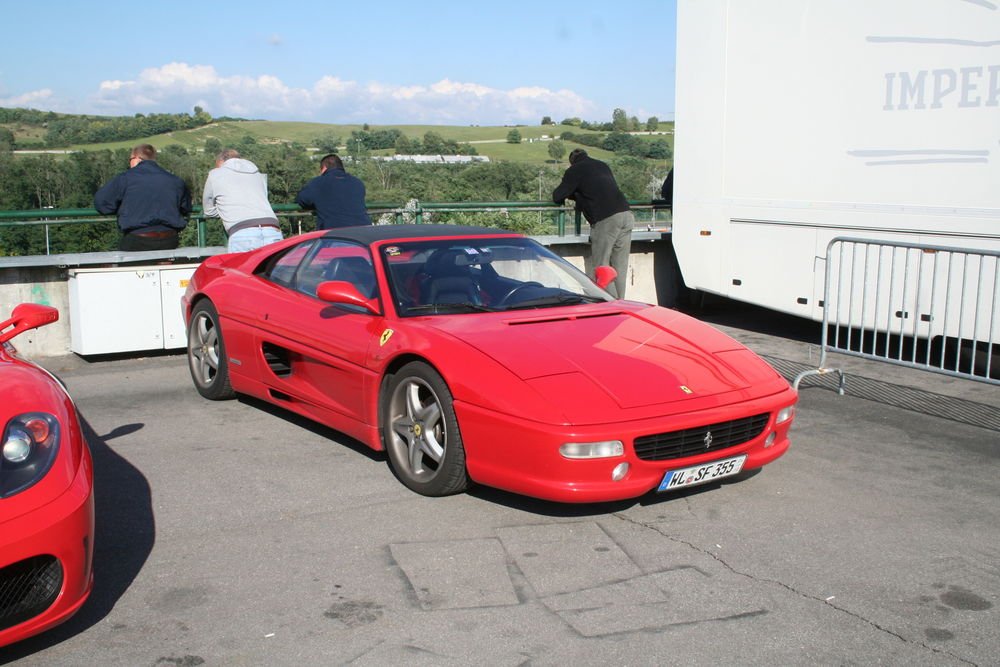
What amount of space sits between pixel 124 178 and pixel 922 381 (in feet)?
25.4

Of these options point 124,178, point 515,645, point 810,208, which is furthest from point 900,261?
point 124,178

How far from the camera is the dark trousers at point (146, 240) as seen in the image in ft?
32.8

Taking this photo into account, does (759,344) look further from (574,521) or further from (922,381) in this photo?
(574,521)

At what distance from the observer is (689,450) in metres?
4.78

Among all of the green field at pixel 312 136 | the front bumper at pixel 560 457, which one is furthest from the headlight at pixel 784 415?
the green field at pixel 312 136

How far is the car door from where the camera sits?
5613 millimetres

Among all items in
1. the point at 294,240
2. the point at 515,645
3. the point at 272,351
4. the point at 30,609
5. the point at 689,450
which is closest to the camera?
the point at 30,609

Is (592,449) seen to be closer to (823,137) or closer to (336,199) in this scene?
(823,137)

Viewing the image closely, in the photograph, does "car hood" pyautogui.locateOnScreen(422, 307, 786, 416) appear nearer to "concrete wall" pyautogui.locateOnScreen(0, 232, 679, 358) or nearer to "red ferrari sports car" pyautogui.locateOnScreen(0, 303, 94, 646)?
"red ferrari sports car" pyautogui.locateOnScreen(0, 303, 94, 646)

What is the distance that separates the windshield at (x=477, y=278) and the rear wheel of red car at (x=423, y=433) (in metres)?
0.52

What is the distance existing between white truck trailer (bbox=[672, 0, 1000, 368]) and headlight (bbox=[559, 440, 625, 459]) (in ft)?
12.7

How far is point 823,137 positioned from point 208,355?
593 cm

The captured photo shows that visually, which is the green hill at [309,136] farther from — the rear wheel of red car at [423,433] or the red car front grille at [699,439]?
the red car front grille at [699,439]

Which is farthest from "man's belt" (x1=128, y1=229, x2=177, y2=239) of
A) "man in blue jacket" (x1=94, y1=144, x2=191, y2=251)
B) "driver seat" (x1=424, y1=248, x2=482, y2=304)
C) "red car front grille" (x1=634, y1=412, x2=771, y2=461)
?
"red car front grille" (x1=634, y1=412, x2=771, y2=461)
